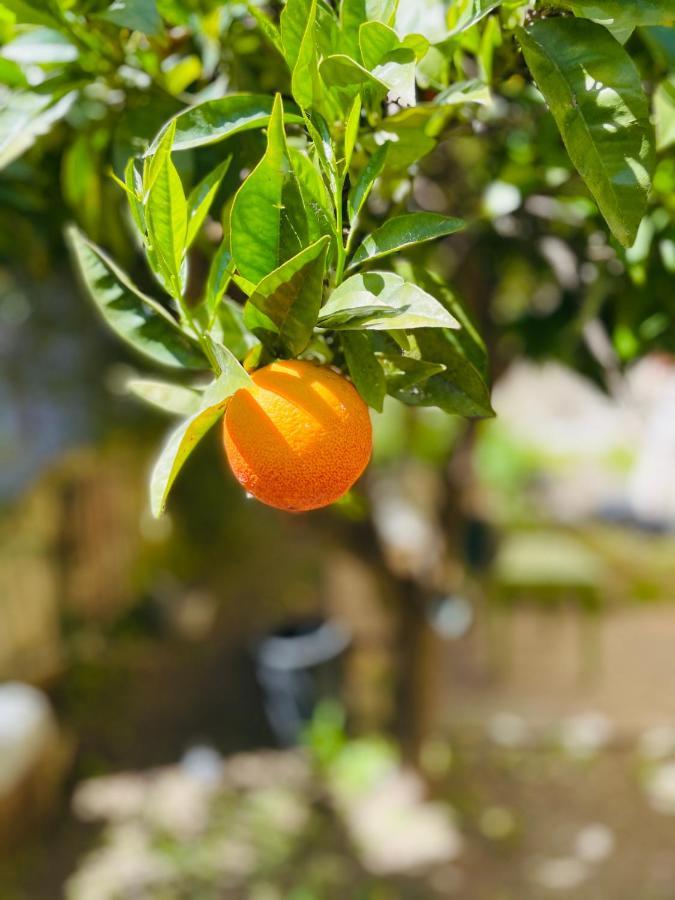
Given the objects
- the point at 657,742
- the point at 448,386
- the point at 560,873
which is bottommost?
the point at 657,742

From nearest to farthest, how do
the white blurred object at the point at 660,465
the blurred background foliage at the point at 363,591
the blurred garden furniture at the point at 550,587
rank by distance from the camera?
the blurred background foliage at the point at 363,591 → the blurred garden furniture at the point at 550,587 → the white blurred object at the point at 660,465

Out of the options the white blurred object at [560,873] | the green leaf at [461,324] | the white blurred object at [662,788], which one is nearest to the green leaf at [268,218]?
the green leaf at [461,324]

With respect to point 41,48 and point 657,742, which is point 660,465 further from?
point 41,48

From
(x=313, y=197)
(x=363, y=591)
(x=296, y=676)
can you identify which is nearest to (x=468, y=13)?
(x=313, y=197)

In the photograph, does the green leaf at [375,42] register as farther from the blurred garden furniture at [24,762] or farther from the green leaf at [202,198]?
the blurred garden furniture at [24,762]

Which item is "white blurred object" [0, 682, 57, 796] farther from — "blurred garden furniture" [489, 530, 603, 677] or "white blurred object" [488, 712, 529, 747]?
"blurred garden furniture" [489, 530, 603, 677]

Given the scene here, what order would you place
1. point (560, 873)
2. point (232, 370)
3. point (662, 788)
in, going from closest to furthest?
1. point (232, 370)
2. point (560, 873)
3. point (662, 788)

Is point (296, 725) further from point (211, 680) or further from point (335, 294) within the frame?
point (335, 294)
